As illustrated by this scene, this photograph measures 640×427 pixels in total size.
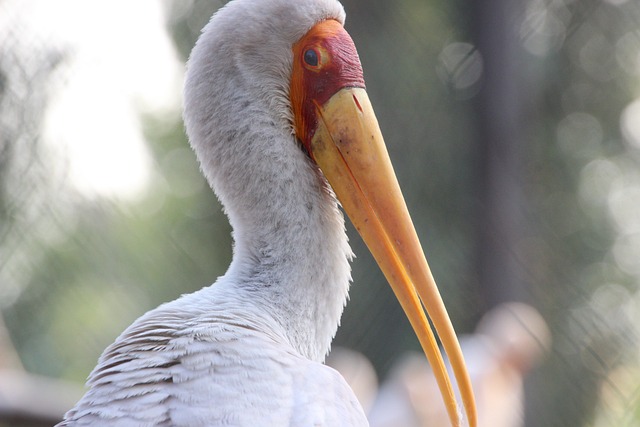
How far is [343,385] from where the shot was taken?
1608 millimetres

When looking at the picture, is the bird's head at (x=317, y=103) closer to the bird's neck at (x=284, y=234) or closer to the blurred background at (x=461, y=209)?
the bird's neck at (x=284, y=234)

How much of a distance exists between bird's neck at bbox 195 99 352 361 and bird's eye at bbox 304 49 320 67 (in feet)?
0.52

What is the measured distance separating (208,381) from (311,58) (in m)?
0.80

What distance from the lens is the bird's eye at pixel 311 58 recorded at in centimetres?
194

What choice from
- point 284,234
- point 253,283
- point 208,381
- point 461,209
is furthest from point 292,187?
point 461,209

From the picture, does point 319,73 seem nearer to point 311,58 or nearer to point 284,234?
point 311,58

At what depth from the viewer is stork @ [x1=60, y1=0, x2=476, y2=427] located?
1.74 metres

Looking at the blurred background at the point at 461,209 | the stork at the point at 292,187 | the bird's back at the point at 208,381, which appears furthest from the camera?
the blurred background at the point at 461,209

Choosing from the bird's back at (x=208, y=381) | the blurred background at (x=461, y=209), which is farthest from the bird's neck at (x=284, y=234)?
the blurred background at (x=461, y=209)

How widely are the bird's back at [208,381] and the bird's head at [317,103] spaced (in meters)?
0.33

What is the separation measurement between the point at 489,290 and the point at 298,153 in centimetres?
371

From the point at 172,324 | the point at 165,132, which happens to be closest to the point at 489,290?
the point at 165,132

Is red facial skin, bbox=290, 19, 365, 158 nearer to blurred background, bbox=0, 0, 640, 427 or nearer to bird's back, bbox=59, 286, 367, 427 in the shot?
bird's back, bbox=59, 286, 367, 427

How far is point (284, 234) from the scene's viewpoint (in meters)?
1.84
